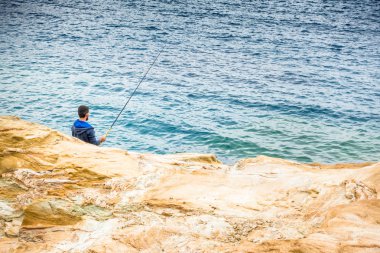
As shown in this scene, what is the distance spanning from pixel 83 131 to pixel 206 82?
1367 cm

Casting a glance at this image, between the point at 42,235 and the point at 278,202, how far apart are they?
376 centimetres

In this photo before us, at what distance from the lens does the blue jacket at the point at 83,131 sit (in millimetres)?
9234

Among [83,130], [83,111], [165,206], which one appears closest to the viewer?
[165,206]

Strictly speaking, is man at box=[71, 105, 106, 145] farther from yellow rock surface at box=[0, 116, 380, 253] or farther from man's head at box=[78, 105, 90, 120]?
yellow rock surface at box=[0, 116, 380, 253]

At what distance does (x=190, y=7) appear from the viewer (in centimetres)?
5412

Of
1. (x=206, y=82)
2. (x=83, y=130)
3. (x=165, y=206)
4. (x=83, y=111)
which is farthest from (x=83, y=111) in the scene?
(x=206, y=82)

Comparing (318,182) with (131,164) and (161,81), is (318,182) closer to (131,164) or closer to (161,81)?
(131,164)

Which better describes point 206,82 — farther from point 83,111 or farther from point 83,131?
point 83,111

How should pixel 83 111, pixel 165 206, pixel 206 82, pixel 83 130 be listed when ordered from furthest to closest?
pixel 206 82 < pixel 83 130 < pixel 83 111 < pixel 165 206

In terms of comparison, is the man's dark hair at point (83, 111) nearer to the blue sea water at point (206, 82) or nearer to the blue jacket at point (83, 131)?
the blue jacket at point (83, 131)

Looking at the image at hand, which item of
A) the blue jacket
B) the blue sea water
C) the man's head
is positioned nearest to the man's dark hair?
the man's head

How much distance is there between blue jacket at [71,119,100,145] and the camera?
30.3 feet

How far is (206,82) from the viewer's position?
870 inches

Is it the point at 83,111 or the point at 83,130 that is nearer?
the point at 83,111
